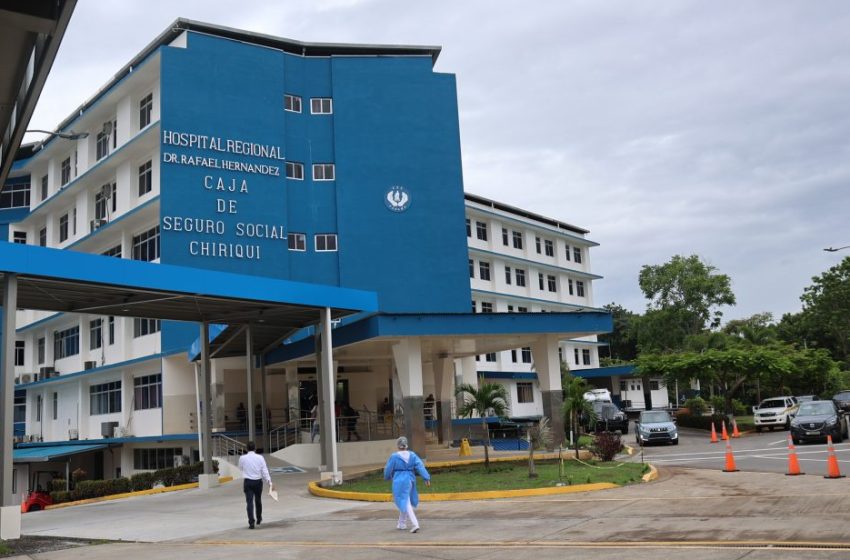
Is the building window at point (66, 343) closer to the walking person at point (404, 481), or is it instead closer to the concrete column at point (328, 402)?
the concrete column at point (328, 402)

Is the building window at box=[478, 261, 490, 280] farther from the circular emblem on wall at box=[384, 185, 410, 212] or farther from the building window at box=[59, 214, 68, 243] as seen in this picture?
the building window at box=[59, 214, 68, 243]

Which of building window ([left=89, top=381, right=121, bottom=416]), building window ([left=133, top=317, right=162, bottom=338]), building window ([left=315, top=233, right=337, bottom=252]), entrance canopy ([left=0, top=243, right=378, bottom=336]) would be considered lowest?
building window ([left=89, top=381, right=121, bottom=416])

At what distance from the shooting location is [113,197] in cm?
4381

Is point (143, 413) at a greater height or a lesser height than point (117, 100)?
lesser

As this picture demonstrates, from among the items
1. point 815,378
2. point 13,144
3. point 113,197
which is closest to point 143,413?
point 113,197

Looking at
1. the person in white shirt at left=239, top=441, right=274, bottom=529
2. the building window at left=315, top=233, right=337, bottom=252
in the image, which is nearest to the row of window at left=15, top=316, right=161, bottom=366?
the building window at left=315, top=233, right=337, bottom=252

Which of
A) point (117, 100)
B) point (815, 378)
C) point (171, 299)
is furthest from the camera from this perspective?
point (815, 378)

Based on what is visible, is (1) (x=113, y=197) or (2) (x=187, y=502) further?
(1) (x=113, y=197)

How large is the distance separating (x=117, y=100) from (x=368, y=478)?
92.5ft

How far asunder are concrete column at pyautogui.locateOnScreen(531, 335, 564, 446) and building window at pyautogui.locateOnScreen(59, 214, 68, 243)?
3324cm

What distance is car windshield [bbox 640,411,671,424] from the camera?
35.5 metres

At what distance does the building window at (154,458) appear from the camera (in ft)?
130

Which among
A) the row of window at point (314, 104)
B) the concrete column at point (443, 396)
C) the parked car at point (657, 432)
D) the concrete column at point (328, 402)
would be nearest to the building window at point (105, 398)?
the row of window at point (314, 104)

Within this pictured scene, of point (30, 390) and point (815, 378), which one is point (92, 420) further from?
point (815, 378)
